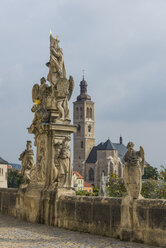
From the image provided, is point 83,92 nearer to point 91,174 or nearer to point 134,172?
point 91,174

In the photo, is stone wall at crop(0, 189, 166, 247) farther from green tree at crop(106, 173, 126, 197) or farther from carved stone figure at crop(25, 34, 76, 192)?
green tree at crop(106, 173, 126, 197)

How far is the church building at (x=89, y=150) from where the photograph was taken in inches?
4747

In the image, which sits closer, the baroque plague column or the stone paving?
the stone paving

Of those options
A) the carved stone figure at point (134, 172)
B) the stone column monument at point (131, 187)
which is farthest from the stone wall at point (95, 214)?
the carved stone figure at point (134, 172)

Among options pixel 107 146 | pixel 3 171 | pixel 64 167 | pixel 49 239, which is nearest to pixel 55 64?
pixel 64 167

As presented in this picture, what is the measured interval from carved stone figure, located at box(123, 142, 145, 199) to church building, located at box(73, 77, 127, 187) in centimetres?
10567

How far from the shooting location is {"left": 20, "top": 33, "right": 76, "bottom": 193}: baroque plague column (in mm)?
9391

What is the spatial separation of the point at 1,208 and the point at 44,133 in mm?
3700

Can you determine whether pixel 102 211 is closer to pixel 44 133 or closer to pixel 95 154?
pixel 44 133

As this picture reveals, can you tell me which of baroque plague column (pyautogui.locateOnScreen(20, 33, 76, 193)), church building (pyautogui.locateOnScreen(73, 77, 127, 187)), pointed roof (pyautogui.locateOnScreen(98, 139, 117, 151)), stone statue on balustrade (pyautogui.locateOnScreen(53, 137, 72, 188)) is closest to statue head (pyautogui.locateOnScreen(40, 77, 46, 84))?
baroque plague column (pyautogui.locateOnScreen(20, 33, 76, 193))

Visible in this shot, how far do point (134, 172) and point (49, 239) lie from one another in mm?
1853

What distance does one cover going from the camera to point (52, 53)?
10508 mm

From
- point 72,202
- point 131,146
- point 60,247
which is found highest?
point 131,146

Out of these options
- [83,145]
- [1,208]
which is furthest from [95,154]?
[1,208]
